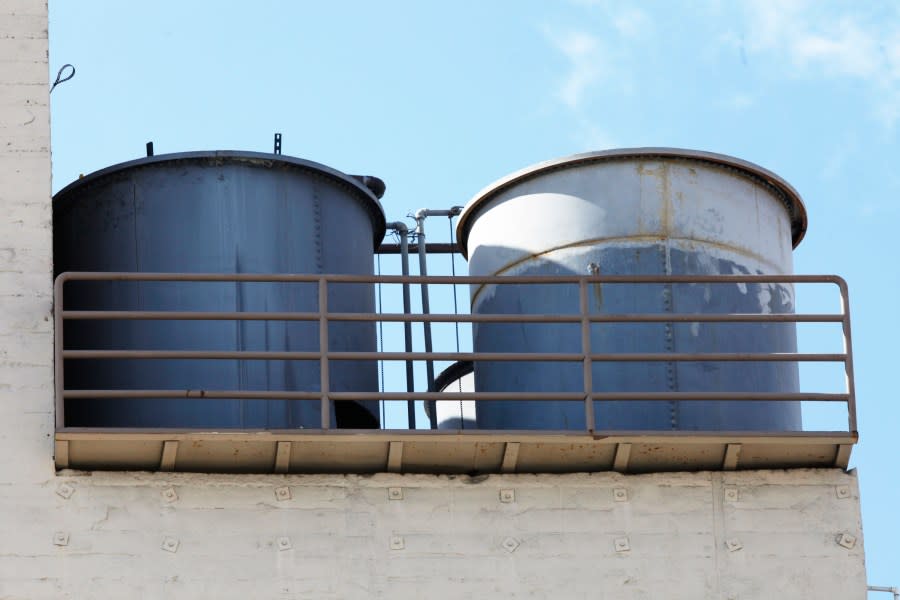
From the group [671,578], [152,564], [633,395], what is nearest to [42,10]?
[152,564]

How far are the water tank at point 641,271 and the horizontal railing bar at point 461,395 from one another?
2.12 feet

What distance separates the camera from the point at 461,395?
15.1 meters

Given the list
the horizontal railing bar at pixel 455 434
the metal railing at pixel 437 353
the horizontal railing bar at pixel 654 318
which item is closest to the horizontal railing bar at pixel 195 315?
the metal railing at pixel 437 353

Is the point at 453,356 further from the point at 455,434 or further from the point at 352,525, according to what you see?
the point at 352,525

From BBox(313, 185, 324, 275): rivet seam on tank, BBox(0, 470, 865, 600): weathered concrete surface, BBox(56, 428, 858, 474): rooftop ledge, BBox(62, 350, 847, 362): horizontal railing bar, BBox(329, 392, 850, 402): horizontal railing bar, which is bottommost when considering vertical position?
BBox(0, 470, 865, 600): weathered concrete surface

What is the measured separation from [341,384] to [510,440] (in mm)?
2178

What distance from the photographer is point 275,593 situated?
590 inches

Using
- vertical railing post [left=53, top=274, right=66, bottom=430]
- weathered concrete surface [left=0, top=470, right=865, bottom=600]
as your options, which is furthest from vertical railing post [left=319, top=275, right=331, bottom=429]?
vertical railing post [left=53, top=274, right=66, bottom=430]

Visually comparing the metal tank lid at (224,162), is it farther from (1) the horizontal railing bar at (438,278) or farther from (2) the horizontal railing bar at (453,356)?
(2) the horizontal railing bar at (453,356)

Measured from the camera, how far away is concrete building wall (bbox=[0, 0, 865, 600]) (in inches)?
588

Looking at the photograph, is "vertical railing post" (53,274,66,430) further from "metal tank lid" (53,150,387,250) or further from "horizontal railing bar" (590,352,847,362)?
"horizontal railing bar" (590,352,847,362)

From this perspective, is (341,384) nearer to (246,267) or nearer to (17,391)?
(246,267)

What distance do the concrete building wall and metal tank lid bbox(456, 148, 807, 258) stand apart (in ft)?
9.49

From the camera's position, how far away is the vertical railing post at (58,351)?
14984mm
